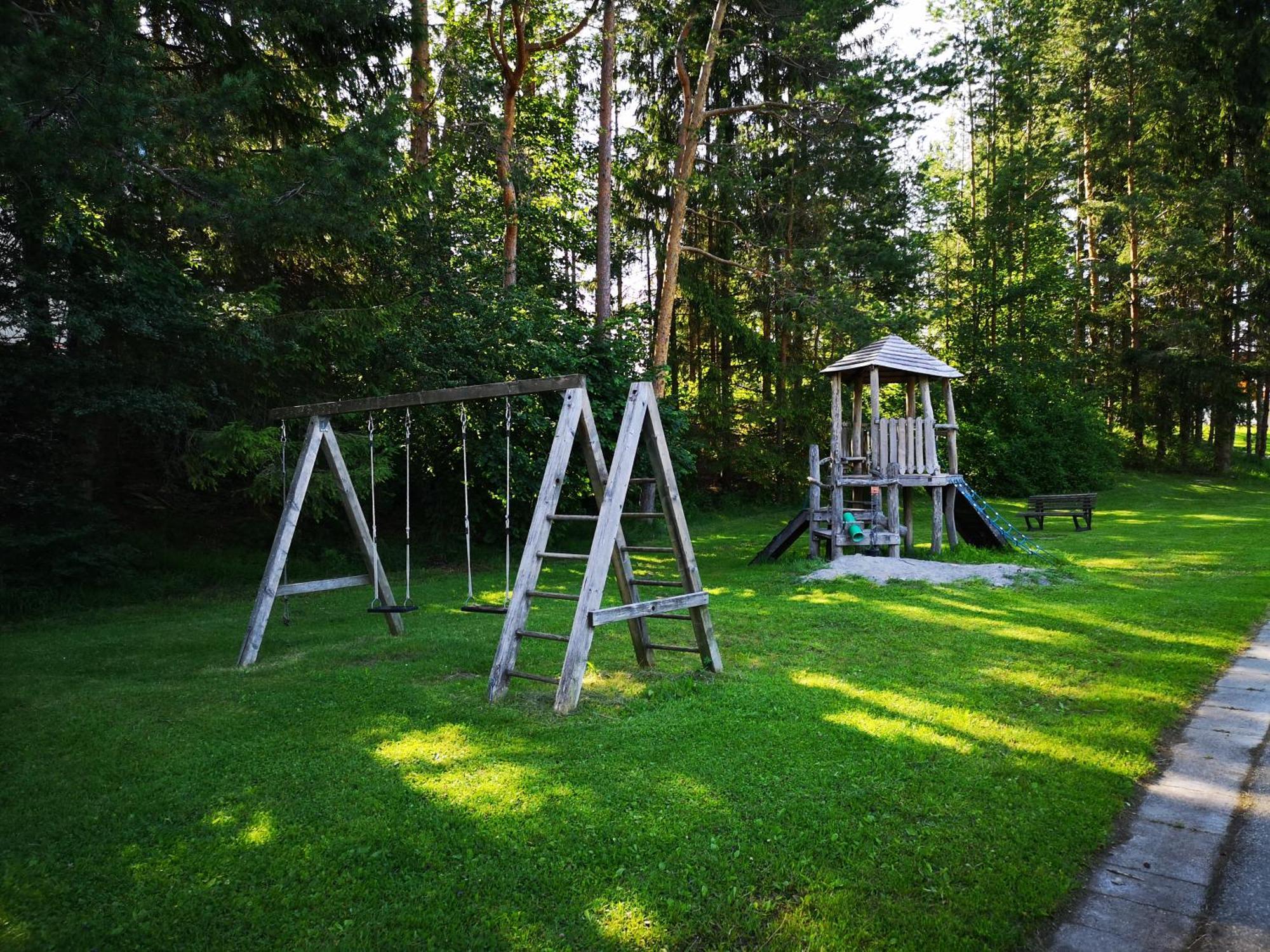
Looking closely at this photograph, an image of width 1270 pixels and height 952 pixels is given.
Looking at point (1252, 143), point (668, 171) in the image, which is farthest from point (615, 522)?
point (1252, 143)

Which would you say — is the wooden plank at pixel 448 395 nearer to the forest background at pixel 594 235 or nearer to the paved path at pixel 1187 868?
the forest background at pixel 594 235

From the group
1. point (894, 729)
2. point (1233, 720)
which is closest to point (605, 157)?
point (894, 729)

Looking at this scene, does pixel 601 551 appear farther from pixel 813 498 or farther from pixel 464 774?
pixel 813 498

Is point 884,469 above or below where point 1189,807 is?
above

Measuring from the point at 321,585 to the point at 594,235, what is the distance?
18.8 meters

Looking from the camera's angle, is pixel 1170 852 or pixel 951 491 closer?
pixel 1170 852

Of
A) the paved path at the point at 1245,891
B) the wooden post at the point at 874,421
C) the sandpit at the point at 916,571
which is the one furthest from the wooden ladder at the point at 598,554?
the wooden post at the point at 874,421

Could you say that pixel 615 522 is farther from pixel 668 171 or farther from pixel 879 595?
pixel 668 171

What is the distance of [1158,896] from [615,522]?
3.43 m

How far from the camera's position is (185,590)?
34.8ft

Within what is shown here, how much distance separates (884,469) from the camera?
1298 cm

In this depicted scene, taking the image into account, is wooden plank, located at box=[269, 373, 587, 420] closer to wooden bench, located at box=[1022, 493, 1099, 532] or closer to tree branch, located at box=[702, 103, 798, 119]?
tree branch, located at box=[702, 103, 798, 119]

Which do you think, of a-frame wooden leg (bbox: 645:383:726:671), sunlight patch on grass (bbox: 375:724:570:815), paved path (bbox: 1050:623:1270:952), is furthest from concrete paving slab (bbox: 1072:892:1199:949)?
a-frame wooden leg (bbox: 645:383:726:671)

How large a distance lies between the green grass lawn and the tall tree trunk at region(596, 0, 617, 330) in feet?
34.6
